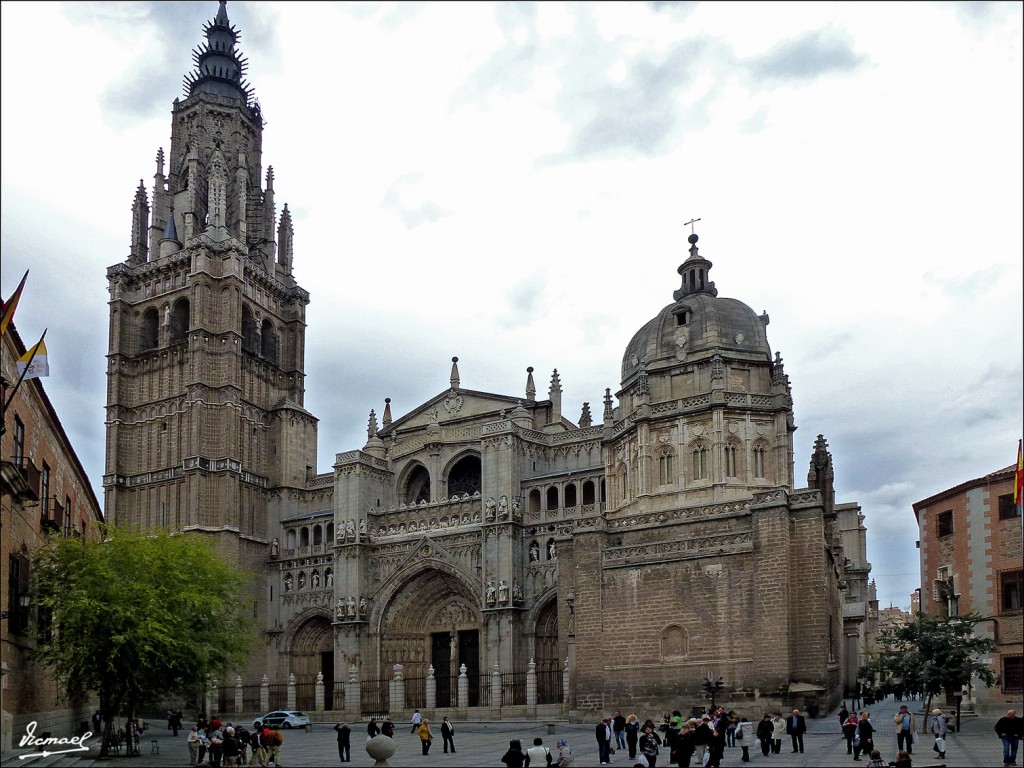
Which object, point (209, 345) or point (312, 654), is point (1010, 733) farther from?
point (209, 345)

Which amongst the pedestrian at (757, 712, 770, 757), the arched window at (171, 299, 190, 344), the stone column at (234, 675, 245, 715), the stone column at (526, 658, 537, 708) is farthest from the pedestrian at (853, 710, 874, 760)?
the arched window at (171, 299, 190, 344)

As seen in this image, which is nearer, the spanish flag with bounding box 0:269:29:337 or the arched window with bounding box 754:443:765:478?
the spanish flag with bounding box 0:269:29:337

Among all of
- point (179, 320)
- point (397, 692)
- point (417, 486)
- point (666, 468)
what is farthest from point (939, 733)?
point (179, 320)

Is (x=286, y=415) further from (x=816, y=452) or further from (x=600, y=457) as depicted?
(x=816, y=452)

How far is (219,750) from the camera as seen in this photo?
87.5ft

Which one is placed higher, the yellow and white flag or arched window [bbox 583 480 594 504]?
the yellow and white flag

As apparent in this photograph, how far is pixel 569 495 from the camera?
57.1m

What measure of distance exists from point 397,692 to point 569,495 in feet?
43.0

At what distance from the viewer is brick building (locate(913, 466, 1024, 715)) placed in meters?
38.2

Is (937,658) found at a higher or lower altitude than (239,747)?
higher

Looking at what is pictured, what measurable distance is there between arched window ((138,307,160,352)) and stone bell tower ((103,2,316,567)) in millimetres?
64

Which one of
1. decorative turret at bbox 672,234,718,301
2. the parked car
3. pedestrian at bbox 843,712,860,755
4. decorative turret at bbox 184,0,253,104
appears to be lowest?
the parked car

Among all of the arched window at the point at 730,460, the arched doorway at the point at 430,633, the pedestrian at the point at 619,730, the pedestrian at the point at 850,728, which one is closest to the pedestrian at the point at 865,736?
the pedestrian at the point at 850,728

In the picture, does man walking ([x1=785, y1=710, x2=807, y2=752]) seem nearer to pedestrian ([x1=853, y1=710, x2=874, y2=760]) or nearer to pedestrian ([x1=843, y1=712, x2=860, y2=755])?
pedestrian ([x1=843, y1=712, x2=860, y2=755])
